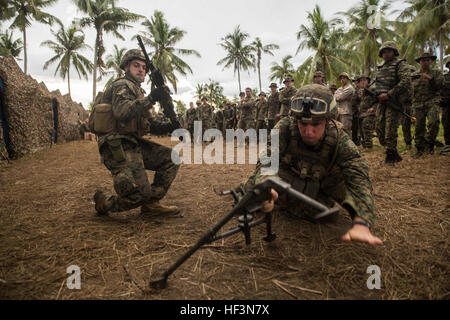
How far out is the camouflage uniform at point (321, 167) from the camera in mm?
1888

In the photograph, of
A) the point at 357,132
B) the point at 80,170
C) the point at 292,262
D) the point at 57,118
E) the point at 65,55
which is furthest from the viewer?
the point at 65,55

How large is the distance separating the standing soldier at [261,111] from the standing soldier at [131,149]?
9218 millimetres

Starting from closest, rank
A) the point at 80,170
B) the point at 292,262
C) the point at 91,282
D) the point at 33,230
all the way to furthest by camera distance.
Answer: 1. the point at 91,282
2. the point at 292,262
3. the point at 33,230
4. the point at 80,170

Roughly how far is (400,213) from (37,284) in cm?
349

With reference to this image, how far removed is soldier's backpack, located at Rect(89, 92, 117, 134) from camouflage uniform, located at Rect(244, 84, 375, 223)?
169 centimetres

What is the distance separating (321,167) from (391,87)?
4029 millimetres

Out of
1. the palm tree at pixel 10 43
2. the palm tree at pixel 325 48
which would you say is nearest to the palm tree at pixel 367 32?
the palm tree at pixel 325 48

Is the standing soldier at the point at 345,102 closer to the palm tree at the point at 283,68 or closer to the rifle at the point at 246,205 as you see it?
the rifle at the point at 246,205

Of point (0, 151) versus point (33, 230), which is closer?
point (33, 230)

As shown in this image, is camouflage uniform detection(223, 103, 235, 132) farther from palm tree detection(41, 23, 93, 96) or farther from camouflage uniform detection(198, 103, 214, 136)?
palm tree detection(41, 23, 93, 96)

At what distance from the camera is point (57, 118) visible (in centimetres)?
1218

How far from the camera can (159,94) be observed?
2904mm
